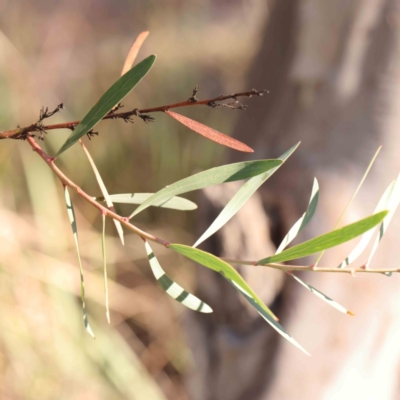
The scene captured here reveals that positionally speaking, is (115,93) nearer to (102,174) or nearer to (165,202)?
(165,202)

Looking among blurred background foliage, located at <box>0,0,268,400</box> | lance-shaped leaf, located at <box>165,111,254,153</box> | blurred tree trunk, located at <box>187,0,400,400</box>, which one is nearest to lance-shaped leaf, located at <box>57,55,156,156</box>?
lance-shaped leaf, located at <box>165,111,254,153</box>

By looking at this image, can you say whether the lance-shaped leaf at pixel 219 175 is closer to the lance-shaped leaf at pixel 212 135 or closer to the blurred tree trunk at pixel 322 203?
the lance-shaped leaf at pixel 212 135

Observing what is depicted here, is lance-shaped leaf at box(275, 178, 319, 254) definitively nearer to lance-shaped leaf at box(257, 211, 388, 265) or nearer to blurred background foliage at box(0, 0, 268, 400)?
lance-shaped leaf at box(257, 211, 388, 265)

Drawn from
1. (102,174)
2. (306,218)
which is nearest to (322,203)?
(306,218)

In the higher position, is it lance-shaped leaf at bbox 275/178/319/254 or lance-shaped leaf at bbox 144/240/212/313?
lance-shaped leaf at bbox 275/178/319/254

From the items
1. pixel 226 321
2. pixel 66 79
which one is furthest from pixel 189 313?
pixel 66 79

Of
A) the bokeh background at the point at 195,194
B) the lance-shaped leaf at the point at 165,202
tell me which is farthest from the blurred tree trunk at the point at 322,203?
the lance-shaped leaf at the point at 165,202
